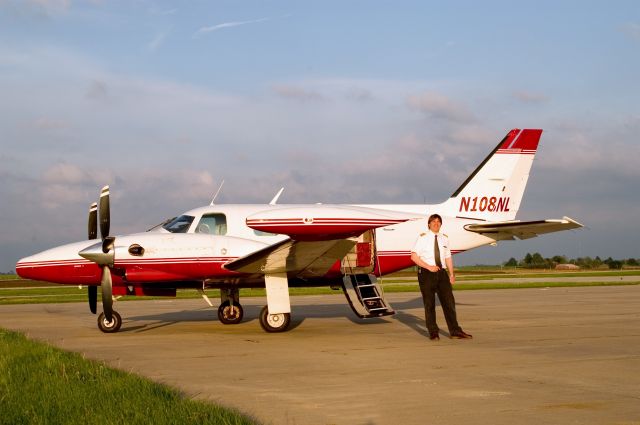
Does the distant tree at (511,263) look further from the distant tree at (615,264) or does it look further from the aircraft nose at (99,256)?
the aircraft nose at (99,256)

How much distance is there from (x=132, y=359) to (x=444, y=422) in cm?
621

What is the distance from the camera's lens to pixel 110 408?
22.7 ft

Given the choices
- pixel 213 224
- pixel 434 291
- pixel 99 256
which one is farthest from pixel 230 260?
pixel 434 291

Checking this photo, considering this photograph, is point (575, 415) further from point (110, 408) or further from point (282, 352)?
point (282, 352)

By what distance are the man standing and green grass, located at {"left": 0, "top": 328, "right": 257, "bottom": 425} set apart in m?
5.75

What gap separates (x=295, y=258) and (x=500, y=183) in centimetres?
667

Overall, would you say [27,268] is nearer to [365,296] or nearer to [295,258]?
[295,258]

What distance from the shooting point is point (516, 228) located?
1681cm

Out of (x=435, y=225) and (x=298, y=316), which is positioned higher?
(x=435, y=225)

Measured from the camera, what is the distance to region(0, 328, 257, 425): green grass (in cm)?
648

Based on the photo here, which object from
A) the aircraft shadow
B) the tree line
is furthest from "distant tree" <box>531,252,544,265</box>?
the aircraft shadow

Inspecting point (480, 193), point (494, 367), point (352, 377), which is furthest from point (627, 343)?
point (480, 193)

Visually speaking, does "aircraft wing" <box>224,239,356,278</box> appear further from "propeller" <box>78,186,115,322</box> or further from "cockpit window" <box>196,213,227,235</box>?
"propeller" <box>78,186,115,322</box>

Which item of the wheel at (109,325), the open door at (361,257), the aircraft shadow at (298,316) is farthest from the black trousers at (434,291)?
the wheel at (109,325)
